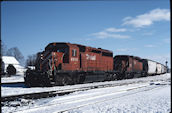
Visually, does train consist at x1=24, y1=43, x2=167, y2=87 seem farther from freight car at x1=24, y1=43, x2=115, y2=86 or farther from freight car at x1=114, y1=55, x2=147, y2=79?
freight car at x1=114, y1=55, x2=147, y2=79

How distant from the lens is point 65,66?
17.2 meters

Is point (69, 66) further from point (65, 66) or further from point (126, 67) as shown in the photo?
point (126, 67)

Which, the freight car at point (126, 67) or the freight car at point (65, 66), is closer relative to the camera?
the freight car at point (65, 66)

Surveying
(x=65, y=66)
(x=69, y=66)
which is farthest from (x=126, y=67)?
(x=65, y=66)

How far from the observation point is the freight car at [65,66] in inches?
631

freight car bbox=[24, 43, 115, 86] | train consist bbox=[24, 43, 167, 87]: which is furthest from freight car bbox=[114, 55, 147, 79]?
Result: freight car bbox=[24, 43, 115, 86]

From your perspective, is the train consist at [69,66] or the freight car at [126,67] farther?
the freight car at [126,67]

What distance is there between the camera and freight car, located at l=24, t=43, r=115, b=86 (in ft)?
52.5

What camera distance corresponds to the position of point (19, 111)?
7074 mm

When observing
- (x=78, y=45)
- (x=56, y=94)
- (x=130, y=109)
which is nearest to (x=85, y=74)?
(x=78, y=45)

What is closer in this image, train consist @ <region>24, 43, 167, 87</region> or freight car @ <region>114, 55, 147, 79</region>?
train consist @ <region>24, 43, 167, 87</region>

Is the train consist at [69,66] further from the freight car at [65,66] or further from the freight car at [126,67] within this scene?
the freight car at [126,67]

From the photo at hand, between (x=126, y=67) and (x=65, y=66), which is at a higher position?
(x=65, y=66)

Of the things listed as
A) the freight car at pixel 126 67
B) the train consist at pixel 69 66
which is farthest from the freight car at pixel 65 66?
the freight car at pixel 126 67
